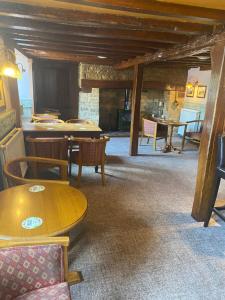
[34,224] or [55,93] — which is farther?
[55,93]

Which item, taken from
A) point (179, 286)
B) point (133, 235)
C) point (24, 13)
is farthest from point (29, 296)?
point (24, 13)

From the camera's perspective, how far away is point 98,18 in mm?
2119

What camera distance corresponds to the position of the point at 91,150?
10.6ft

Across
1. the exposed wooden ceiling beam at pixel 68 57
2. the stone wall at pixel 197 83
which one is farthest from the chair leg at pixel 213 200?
the stone wall at pixel 197 83

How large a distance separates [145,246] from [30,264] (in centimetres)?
129

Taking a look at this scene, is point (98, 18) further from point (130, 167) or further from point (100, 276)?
point (130, 167)

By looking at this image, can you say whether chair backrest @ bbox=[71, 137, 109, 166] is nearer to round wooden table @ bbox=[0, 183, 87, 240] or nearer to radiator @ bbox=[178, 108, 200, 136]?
round wooden table @ bbox=[0, 183, 87, 240]

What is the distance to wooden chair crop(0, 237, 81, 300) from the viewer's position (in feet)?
3.56

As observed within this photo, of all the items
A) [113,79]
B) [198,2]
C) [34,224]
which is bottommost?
[34,224]

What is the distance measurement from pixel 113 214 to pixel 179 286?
1103 mm

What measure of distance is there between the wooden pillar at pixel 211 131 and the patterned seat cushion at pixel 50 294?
1907mm

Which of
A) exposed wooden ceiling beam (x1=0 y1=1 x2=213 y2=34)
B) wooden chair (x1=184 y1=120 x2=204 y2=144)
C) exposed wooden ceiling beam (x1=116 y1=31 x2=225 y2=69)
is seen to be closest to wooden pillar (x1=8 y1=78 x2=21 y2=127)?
exposed wooden ceiling beam (x1=0 y1=1 x2=213 y2=34)

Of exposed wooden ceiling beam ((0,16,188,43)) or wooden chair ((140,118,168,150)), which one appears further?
wooden chair ((140,118,168,150))

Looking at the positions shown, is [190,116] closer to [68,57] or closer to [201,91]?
[201,91]
